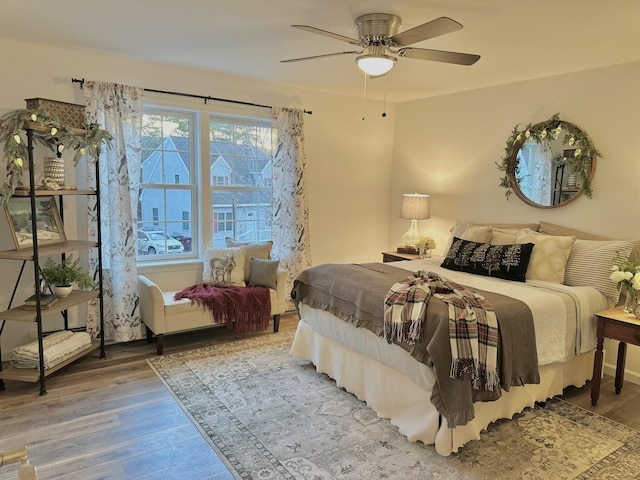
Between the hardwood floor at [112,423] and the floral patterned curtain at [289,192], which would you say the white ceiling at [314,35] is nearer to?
the floral patterned curtain at [289,192]

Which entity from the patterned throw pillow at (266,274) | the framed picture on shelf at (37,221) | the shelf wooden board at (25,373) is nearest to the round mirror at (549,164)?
the patterned throw pillow at (266,274)

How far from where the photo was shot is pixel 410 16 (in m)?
2.70

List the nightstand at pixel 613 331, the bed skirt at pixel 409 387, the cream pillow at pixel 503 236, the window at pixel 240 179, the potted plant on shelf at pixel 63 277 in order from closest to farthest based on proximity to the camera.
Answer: the bed skirt at pixel 409 387, the nightstand at pixel 613 331, the potted plant on shelf at pixel 63 277, the cream pillow at pixel 503 236, the window at pixel 240 179

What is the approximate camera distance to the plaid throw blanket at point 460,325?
7.70 feet

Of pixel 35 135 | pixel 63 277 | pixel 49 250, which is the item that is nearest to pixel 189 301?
pixel 63 277

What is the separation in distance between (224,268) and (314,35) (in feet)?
7.34

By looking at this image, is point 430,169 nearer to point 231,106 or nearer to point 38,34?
point 231,106

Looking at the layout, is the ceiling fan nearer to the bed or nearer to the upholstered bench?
the bed

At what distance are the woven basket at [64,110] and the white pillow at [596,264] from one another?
12.9 feet

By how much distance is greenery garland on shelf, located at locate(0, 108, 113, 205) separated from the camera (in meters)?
2.89

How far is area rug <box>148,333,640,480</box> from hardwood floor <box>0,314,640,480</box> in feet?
0.41

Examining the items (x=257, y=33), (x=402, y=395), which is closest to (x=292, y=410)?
(x=402, y=395)

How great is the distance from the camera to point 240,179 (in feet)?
15.7

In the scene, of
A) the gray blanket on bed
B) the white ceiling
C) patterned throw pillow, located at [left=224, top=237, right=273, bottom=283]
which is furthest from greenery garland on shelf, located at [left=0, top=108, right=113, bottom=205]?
the gray blanket on bed
